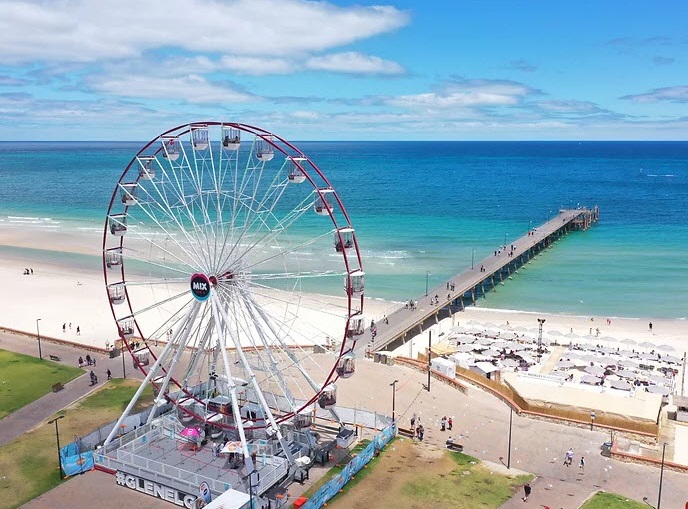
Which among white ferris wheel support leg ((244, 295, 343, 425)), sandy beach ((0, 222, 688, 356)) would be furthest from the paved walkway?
sandy beach ((0, 222, 688, 356))

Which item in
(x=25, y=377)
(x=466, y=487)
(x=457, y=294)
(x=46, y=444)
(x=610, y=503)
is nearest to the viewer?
(x=610, y=503)

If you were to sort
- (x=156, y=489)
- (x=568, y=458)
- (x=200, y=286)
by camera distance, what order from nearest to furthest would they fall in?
(x=156, y=489) → (x=200, y=286) → (x=568, y=458)

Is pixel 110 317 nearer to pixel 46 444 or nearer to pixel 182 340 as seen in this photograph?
pixel 46 444

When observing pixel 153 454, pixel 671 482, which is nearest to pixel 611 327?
pixel 671 482

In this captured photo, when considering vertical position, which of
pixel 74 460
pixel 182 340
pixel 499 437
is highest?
pixel 182 340

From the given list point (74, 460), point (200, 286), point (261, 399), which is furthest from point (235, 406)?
point (74, 460)

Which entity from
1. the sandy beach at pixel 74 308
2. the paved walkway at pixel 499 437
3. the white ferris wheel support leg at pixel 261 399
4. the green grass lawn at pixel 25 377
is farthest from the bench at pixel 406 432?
the green grass lawn at pixel 25 377
